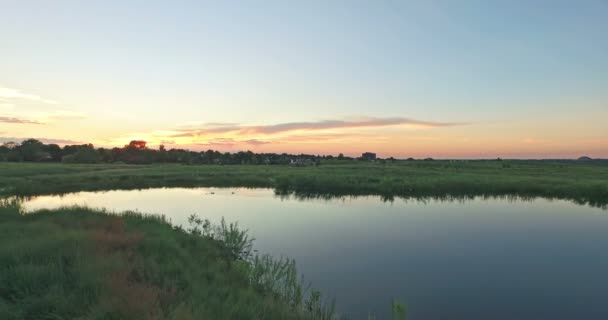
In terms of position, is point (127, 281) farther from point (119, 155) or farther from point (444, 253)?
point (119, 155)

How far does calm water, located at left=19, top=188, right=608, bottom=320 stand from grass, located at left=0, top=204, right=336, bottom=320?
9.24 ft

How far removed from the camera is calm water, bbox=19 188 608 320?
1027 cm

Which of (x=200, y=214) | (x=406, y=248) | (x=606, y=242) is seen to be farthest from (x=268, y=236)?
(x=606, y=242)

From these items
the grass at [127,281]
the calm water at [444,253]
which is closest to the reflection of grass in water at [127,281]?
the grass at [127,281]

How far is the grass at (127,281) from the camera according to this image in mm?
5902

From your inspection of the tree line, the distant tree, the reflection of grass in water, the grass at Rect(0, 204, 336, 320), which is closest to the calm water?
the reflection of grass in water

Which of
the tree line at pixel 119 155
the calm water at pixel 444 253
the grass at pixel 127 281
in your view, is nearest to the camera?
the grass at pixel 127 281

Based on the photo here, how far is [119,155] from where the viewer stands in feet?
418

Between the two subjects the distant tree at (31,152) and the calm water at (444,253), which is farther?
the distant tree at (31,152)

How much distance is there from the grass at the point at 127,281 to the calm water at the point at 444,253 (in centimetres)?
282

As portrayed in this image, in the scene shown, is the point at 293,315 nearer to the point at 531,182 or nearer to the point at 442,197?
the point at 442,197

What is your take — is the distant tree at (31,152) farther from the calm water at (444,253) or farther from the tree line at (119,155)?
the calm water at (444,253)

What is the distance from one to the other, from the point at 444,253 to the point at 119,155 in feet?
436

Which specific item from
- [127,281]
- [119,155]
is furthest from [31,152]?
[127,281]
